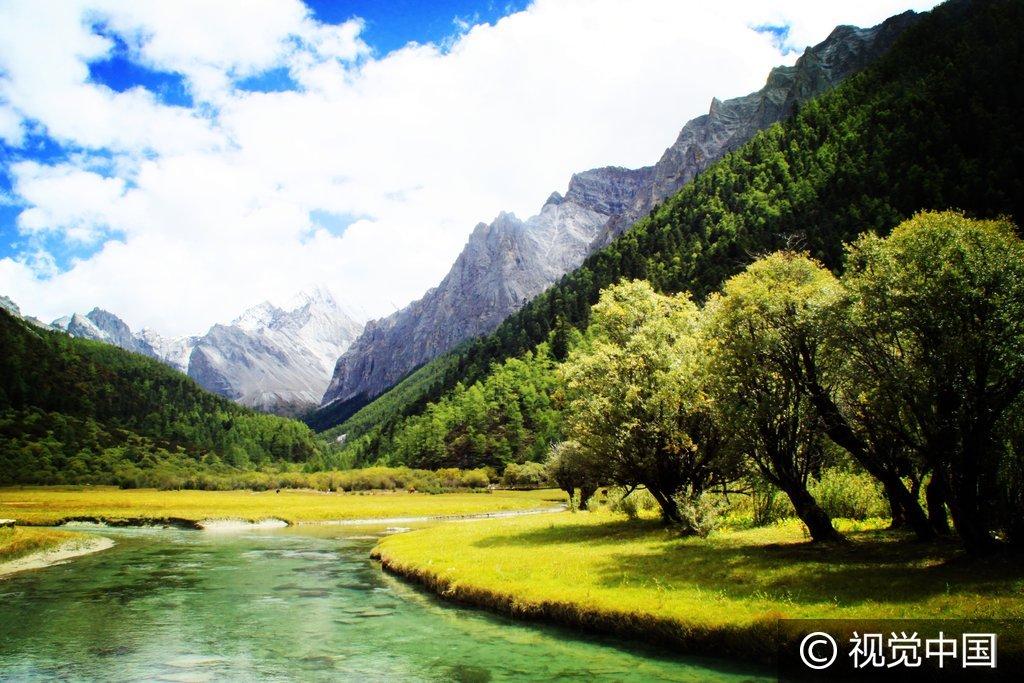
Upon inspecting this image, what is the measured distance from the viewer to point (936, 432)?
945 inches

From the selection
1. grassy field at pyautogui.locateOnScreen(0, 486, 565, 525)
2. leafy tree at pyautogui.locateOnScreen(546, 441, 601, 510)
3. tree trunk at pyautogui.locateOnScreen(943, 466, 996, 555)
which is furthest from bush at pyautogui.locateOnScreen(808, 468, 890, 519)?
grassy field at pyautogui.locateOnScreen(0, 486, 565, 525)

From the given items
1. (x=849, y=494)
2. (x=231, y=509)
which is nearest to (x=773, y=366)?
(x=849, y=494)

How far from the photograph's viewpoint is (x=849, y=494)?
41.4m

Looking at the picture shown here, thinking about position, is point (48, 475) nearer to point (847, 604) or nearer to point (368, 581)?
point (368, 581)

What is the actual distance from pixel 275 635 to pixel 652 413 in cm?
2805

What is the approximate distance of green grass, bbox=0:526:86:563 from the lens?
1870 inches

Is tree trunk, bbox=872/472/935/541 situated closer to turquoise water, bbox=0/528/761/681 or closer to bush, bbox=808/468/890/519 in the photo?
bush, bbox=808/468/890/519

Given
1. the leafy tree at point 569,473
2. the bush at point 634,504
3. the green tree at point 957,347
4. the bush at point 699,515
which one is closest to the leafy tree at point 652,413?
the bush at point 699,515

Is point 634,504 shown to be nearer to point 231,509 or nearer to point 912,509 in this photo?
point 912,509

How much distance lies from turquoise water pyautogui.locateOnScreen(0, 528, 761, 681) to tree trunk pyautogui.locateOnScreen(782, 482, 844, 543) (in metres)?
14.4

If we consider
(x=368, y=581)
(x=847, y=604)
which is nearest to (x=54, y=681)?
(x=368, y=581)

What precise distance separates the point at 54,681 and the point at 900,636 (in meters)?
26.7

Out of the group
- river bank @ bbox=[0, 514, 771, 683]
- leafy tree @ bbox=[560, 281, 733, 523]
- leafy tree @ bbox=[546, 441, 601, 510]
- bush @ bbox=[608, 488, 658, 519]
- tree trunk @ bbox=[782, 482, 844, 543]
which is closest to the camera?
river bank @ bbox=[0, 514, 771, 683]

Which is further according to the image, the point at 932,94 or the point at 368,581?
the point at 932,94
